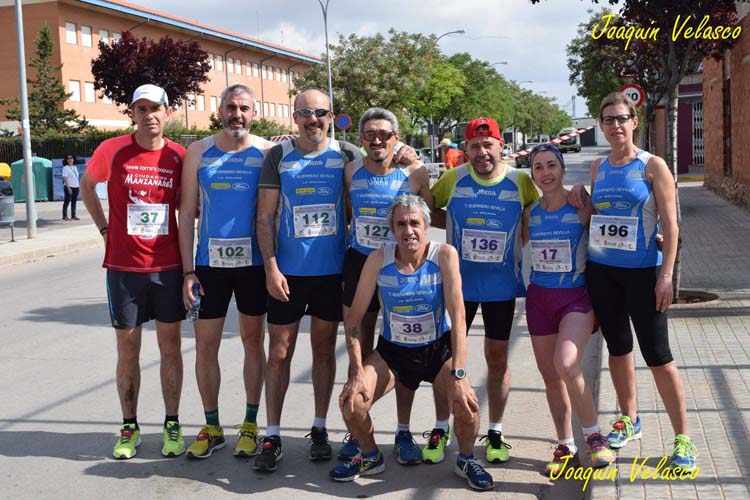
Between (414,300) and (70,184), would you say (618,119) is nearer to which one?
(414,300)

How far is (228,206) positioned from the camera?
540 cm

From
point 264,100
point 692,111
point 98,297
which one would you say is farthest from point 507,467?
point 264,100

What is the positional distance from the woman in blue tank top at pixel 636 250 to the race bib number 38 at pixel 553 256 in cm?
13

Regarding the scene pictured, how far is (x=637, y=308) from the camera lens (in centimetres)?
491

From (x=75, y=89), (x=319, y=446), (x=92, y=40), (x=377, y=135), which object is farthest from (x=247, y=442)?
(x=92, y=40)

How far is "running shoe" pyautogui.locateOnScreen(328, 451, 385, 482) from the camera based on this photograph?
502cm

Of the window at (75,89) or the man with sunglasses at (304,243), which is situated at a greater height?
the window at (75,89)

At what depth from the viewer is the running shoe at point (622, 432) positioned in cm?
518

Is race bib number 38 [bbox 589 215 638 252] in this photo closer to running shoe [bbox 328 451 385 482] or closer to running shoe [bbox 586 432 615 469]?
running shoe [bbox 586 432 615 469]

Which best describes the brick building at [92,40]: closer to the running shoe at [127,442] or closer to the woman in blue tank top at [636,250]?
the running shoe at [127,442]

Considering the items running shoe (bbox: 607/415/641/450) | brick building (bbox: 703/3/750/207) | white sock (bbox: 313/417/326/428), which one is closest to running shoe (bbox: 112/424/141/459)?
white sock (bbox: 313/417/326/428)

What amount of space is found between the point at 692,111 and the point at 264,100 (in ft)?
131

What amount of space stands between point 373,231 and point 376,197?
0.20 metres

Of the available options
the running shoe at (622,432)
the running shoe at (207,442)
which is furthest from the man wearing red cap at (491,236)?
the running shoe at (207,442)
